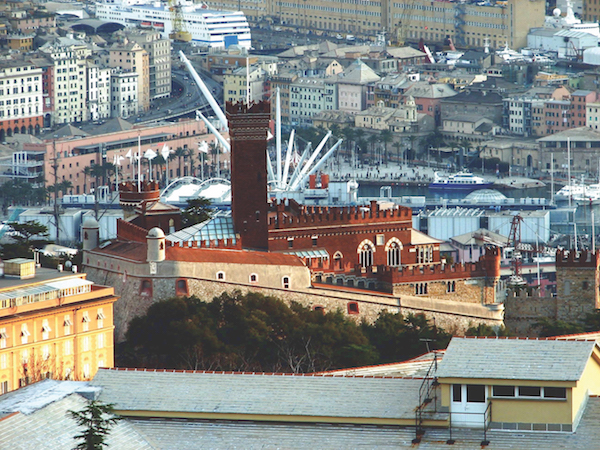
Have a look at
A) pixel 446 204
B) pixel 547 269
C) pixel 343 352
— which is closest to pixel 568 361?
pixel 343 352

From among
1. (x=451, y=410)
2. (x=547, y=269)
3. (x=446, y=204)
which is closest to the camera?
(x=451, y=410)

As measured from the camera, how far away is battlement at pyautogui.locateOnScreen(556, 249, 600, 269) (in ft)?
293

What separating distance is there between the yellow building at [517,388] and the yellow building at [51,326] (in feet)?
83.8

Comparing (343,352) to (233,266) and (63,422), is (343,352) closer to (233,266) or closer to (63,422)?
(233,266)

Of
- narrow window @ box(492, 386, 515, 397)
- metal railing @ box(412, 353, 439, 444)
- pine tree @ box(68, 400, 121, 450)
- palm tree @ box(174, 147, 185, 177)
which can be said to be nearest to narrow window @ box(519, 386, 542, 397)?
narrow window @ box(492, 386, 515, 397)

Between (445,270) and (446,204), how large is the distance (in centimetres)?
7185

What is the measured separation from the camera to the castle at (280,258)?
85750 millimetres

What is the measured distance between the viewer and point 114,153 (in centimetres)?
18850

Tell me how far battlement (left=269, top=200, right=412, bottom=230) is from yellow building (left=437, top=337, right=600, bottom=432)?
112ft

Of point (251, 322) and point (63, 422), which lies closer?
point (63, 422)

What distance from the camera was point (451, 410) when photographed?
56.4 metres

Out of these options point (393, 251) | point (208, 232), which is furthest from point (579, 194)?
point (208, 232)

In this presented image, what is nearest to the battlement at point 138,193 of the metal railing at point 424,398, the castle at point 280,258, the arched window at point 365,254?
the castle at point 280,258

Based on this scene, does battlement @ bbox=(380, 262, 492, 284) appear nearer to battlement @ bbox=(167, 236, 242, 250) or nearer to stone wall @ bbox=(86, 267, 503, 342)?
Result: stone wall @ bbox=(86, 267, 503, 342)
